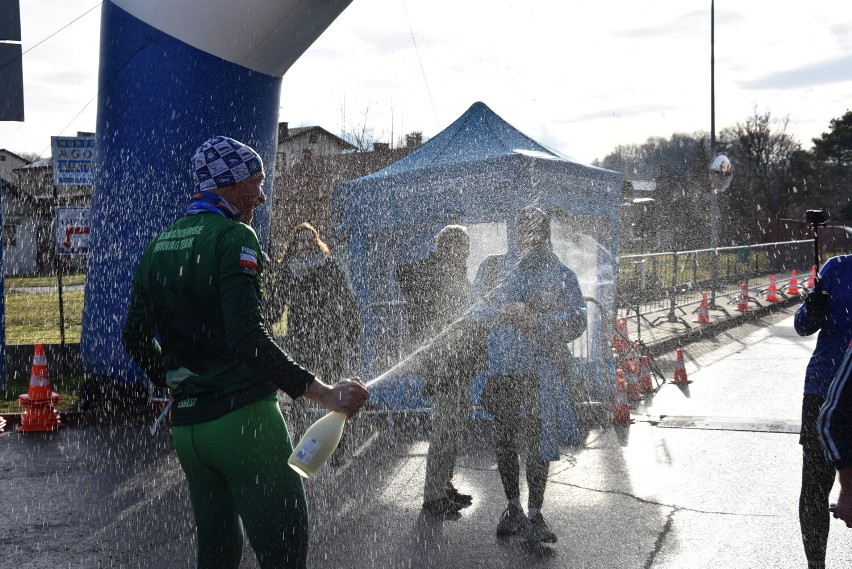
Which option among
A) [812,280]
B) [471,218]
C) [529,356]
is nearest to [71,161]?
[471,218]

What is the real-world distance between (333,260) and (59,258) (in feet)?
23.5

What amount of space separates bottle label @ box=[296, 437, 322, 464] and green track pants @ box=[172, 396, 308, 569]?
2.2 inches

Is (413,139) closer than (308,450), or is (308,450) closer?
(308,450)

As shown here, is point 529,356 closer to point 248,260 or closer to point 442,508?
point 442,508

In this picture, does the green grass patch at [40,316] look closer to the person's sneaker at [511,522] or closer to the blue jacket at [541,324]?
the blue jacket at [541,324]

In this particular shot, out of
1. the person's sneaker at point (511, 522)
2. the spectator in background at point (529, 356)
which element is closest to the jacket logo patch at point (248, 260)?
the spectator in background at point (529, 356)

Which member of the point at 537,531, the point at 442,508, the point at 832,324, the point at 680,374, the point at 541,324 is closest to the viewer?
the point at 832,324

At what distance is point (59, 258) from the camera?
12.9 metres

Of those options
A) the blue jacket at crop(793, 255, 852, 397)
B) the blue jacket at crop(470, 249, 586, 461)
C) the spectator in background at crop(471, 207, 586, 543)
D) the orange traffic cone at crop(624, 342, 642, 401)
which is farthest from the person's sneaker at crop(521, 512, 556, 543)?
the orange traffic cone at crop(624, 342, 642, 401)

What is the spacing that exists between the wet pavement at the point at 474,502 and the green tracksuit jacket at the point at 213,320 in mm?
2274

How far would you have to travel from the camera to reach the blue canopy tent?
8.88 meters

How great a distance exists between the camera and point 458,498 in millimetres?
6008

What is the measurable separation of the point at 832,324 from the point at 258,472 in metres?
2.54

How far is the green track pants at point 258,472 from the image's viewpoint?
2.81 metres
